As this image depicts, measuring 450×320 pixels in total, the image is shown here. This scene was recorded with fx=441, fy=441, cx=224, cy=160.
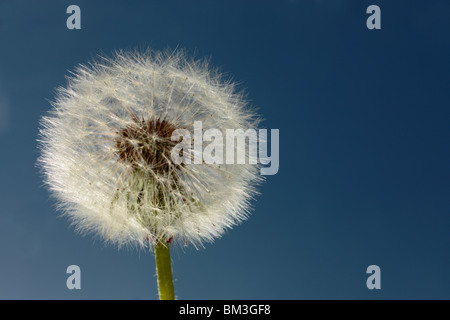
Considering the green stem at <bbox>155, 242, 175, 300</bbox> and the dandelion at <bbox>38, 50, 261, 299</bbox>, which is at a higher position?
the dandelion at <bbox>38, 50, 261, 299</bbox>

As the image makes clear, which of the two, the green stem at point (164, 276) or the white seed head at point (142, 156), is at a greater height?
the white seed head at point (142, 156)

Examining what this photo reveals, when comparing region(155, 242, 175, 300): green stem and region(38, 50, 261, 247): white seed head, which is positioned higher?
region(38, 50, 261, 247): white seed head

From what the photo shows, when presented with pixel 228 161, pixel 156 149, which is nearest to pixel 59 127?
pixel 156 149

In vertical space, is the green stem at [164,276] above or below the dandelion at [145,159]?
below
